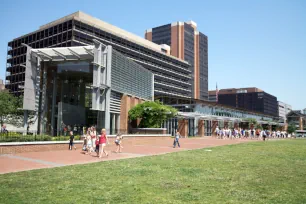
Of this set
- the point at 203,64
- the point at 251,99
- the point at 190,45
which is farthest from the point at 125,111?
the point at 251,99

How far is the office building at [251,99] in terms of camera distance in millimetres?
167500

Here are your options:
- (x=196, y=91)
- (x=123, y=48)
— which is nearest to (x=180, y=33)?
(x=196, y=91)

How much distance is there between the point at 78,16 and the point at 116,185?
237 feet

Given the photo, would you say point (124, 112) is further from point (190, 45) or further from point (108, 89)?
point (190, 45)

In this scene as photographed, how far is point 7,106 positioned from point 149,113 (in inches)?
789

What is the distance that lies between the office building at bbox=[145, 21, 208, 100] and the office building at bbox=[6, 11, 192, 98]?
17.8 m

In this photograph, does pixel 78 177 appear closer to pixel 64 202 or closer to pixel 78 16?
pixel 64 202

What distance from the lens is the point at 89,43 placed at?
224 feet

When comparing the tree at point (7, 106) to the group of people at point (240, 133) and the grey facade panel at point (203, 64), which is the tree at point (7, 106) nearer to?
the group of people at point (240, 133)

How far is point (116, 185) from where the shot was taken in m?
7.55

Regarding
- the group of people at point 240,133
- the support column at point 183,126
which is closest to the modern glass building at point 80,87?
the support column at point 183,126

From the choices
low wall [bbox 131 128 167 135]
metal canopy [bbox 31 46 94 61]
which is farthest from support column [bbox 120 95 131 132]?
metal canopy [bbox 31 46 94 61]

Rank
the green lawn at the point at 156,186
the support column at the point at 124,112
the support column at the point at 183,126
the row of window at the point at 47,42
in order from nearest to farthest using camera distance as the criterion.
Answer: the green lawn at the point at 156,186, the support column at the point at 124,112, the support column at the point at 183,126, the row of window at the point at 47,42

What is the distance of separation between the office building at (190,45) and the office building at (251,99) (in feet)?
157
